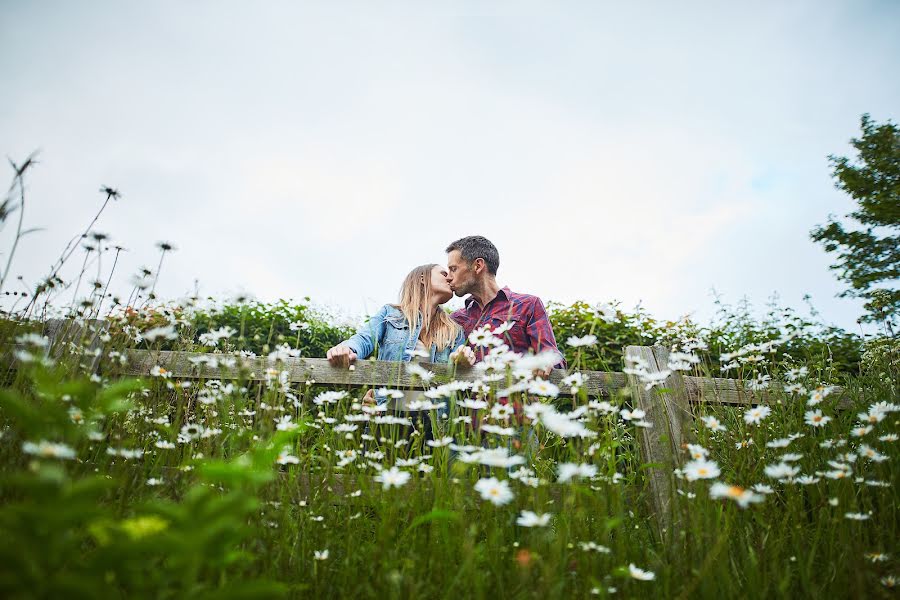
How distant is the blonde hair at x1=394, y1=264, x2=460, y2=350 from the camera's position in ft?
12.2

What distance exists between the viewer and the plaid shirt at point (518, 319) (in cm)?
350

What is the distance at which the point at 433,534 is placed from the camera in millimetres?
1623

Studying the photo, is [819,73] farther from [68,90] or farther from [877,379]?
[68,90]

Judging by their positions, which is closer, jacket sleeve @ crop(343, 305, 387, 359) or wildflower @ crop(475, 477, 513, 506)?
wildflower @ crop(475, 477, 513, 506)

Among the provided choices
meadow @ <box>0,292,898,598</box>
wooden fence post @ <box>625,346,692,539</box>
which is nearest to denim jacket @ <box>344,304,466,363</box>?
meadow @ <box>0,292,898,598</box>

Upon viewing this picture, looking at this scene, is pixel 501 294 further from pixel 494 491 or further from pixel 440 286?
pixel 494 491

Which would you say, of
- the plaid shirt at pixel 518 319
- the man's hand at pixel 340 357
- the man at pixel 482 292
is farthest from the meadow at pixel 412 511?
the man at pixel 482 292

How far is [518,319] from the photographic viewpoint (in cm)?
366

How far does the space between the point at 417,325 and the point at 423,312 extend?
6.1 inches

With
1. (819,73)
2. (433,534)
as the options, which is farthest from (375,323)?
(819,73)

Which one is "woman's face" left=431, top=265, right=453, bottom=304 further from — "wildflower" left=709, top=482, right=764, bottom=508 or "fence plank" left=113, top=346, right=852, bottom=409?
"wildflower" left=709, top=482, right=764, bottom=508

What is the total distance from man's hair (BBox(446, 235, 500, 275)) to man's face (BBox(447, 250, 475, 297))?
57 mm

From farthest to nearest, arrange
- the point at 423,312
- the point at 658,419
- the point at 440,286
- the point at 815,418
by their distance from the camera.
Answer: the point at 440,286 < the point at 423,312 < the point at 658,419 < the point at 815,418

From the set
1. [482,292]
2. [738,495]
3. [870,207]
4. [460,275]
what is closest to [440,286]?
[460,275]
